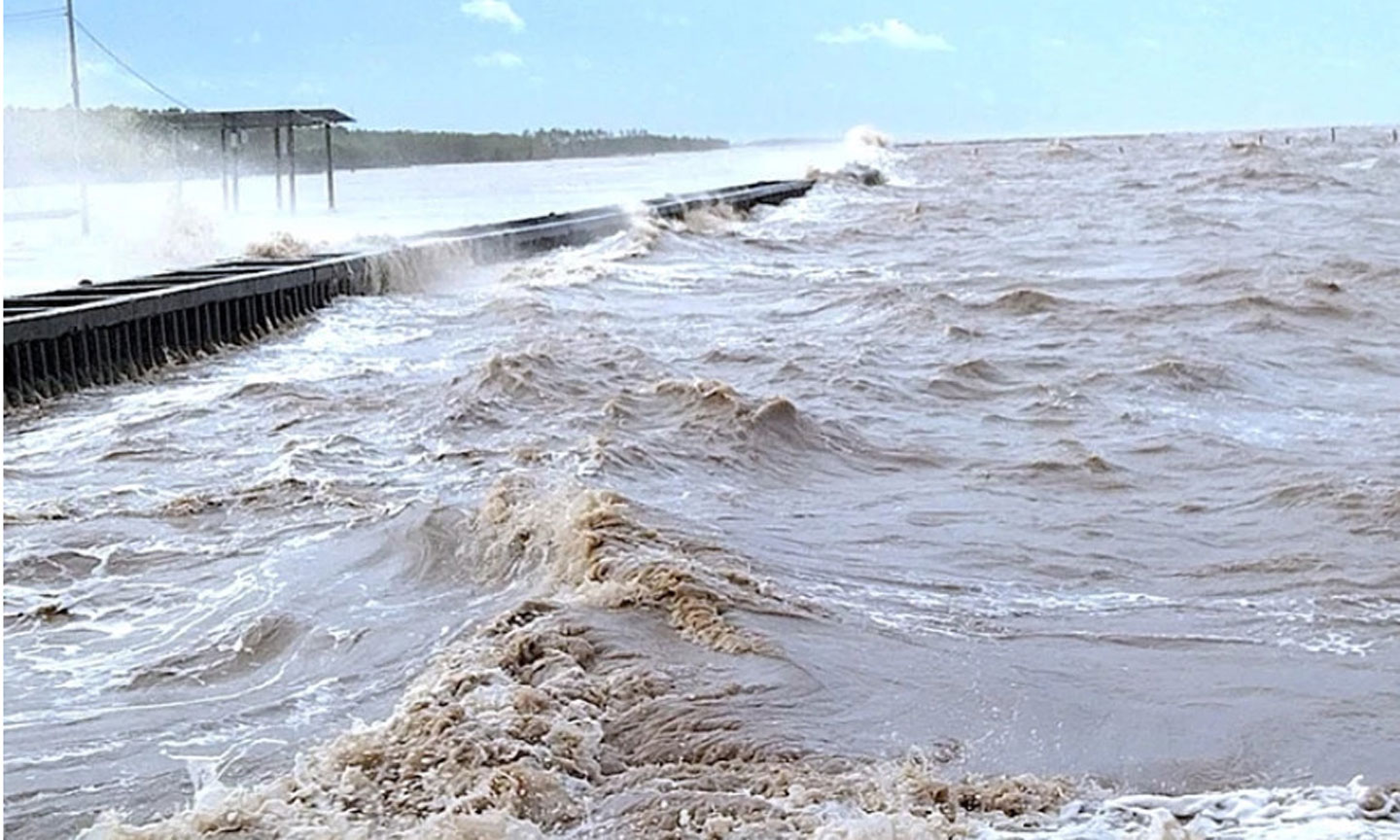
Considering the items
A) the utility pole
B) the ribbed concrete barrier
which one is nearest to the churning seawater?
the ribbed concrete barrier

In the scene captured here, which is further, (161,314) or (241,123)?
(241,123)

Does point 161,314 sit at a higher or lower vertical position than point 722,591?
higher

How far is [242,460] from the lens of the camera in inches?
338

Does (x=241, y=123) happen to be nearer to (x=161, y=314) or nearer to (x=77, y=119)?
(x=77, y=119)

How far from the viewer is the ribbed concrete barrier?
38.2ft

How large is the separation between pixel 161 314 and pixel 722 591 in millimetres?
9596

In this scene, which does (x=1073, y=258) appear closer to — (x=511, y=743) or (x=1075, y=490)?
(x=1075, y=490)

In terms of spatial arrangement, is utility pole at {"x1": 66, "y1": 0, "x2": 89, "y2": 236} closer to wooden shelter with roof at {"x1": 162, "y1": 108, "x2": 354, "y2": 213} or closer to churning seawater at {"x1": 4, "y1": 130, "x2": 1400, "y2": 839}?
wooden shelter with roof at {"x1": 162, "y1": 108, "x2": 354, "y2": 213}

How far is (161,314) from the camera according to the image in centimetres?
1359

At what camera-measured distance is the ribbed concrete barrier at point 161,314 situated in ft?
38.2

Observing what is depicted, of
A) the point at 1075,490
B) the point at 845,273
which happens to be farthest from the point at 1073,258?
the point at 1075,490

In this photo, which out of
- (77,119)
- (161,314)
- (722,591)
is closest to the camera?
(722,591)

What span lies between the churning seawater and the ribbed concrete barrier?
1.78ft

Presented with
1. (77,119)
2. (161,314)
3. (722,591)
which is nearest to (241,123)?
(77,119)
